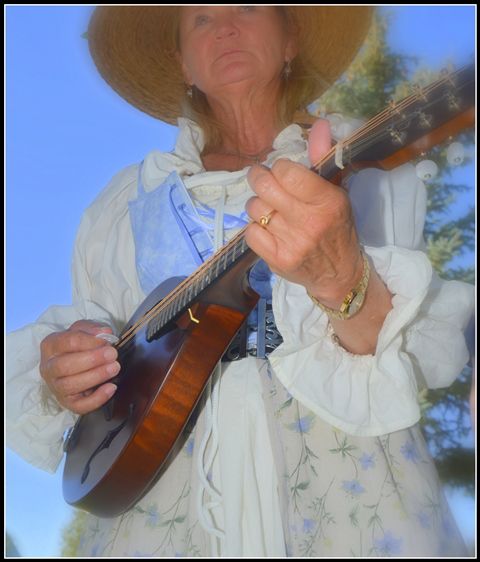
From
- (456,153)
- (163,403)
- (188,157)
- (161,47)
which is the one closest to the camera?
(456,153)

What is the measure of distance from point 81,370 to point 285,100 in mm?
648

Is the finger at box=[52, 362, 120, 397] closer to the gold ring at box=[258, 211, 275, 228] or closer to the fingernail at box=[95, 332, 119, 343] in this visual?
the fingernail at box=[95, 332, 119, 343]

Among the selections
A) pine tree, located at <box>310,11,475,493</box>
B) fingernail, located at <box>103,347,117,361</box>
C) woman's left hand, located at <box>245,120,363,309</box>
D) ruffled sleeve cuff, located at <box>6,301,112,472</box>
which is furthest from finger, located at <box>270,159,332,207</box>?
pine tree, located at <box>310,11,475,493</box>

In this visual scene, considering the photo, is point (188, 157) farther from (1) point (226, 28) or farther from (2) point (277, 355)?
(2) point (277, 355)

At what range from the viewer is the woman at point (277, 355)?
779 mm

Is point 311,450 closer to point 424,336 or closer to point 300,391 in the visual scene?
point 300,391

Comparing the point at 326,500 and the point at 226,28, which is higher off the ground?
the point at 226,28

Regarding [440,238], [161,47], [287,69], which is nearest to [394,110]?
[287,69]

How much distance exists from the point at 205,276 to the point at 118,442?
0.83 feet

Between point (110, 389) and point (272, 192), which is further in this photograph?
point (110, 389)

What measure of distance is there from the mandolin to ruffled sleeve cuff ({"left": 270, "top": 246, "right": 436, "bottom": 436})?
0.30ft

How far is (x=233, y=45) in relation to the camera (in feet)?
3.93

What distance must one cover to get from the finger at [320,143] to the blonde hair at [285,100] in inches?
18.6

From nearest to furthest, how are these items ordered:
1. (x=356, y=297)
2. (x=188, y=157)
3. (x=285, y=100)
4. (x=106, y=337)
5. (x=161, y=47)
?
(x=356, y=297) < (x=106, y=337) < (x=188, y=157) < (x=285, y=100) < (x=161, y=47)
